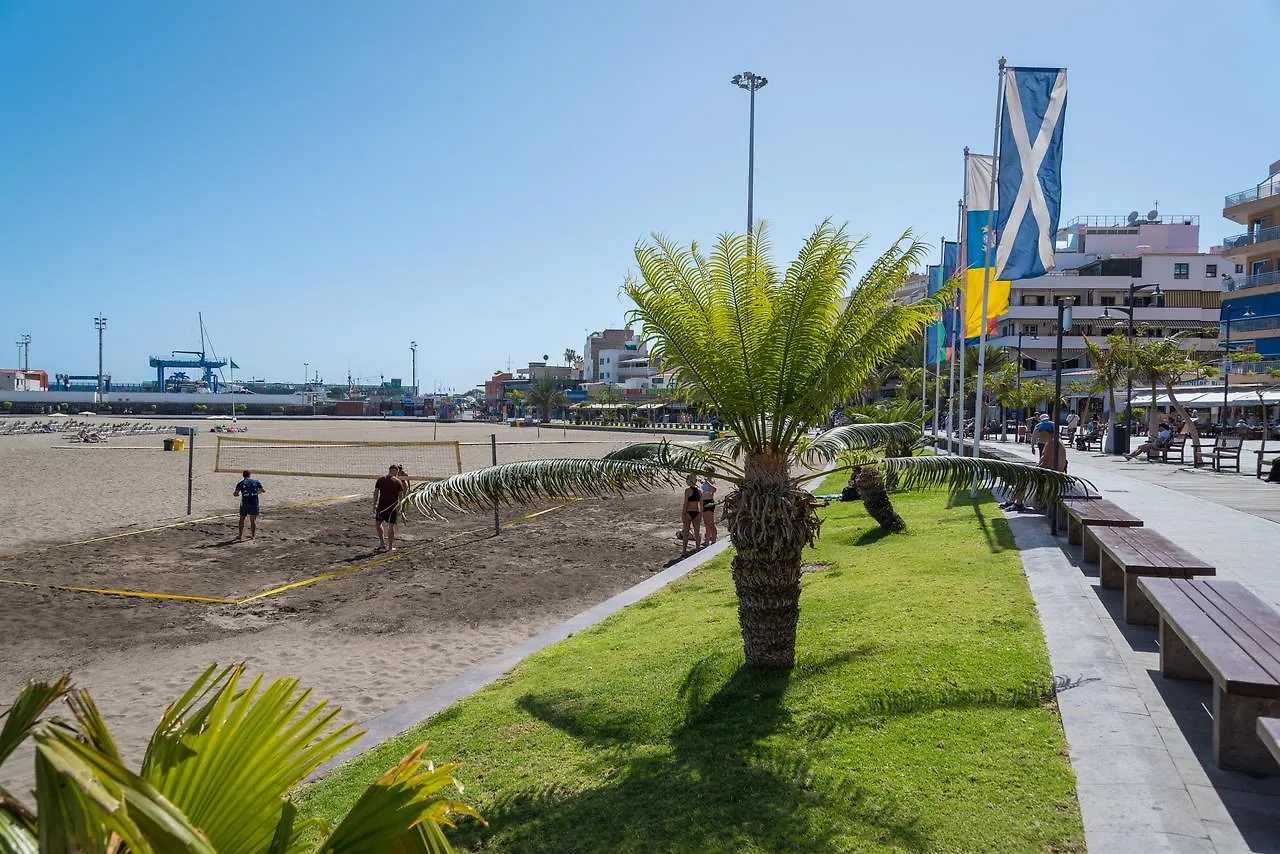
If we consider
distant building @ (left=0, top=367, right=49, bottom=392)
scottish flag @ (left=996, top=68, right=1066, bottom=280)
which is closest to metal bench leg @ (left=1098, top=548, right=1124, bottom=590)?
scottish flag @ (left=996, top=68, right=1066, bottom=280)

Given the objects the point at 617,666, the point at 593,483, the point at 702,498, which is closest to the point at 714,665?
the point at 617,666

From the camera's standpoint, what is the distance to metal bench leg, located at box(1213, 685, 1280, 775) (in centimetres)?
406

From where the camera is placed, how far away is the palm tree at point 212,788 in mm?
1520

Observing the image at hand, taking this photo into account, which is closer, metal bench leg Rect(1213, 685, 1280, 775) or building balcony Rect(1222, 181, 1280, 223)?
metal bench leg Rect(1213, 685, 1280, 775)

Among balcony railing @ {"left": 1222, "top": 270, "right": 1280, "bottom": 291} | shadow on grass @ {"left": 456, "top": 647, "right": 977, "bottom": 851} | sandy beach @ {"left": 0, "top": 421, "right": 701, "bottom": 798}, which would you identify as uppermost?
balcony railing @ {"left": 1222, "top": 270, "right": 1280, "bottom": 291}

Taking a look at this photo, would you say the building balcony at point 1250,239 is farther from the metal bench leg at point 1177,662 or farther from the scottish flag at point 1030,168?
the metal bench leg at point 1177,662

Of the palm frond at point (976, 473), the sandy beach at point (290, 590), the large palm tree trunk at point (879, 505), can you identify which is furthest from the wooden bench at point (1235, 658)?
the large palm tree trunk at point (879, 505)

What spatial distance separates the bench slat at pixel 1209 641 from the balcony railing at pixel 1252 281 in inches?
1840

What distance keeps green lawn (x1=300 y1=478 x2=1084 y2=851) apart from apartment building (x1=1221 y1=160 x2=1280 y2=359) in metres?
44.3

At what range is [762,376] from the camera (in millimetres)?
6746

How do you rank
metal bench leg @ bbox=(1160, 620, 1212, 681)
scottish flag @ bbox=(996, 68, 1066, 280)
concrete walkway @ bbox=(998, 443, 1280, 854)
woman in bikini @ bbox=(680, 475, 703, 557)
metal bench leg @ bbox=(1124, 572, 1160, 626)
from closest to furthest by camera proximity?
concrete walkway @ bbox=(998, 443, 1280, 854)
metal bench leg @ bbox=(1160, 620, 1212, 681)
metal bench leg @ bbox=(1124, 572, 1160, 626)
scottish flag @ bbox=(996, 68, 1066, 280)
woman in bikini @ bbox=(680, 475, 703, 557)

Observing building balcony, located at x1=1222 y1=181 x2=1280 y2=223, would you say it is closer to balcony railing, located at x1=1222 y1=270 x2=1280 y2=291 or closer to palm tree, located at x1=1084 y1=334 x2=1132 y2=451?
balcony railing, located at x1=1222 y1=270 x2=1280 y2=291

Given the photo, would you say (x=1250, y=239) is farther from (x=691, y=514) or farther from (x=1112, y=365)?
(x=691, y=514)

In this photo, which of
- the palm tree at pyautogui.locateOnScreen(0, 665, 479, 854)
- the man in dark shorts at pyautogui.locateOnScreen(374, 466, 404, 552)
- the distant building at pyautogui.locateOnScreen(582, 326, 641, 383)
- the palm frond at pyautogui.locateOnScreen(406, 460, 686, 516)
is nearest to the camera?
the palm tree at pyautogui.locateOnScreen(0, 665, 479, 854)
